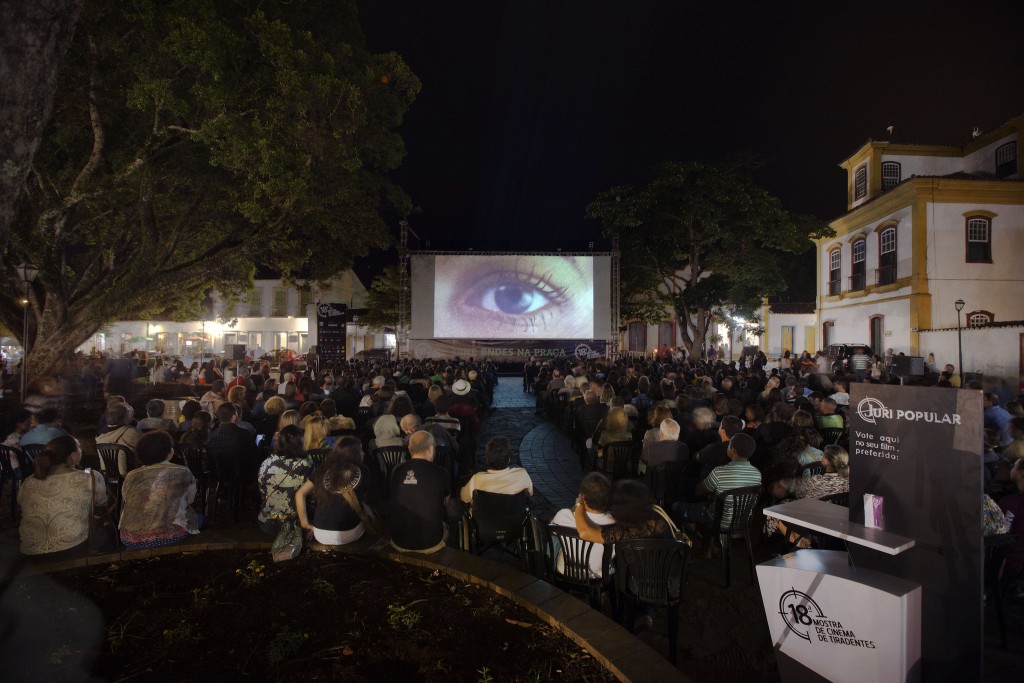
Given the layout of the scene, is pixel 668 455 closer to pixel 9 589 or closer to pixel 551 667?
pixel 551 667

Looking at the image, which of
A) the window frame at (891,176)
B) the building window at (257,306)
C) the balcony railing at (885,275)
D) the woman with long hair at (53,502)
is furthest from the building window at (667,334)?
the woman with long hair at (53,502)

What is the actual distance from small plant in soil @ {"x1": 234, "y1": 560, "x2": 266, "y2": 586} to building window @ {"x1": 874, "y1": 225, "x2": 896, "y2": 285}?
21.4 metres

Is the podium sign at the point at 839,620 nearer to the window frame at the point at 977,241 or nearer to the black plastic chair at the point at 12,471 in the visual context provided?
the black plastic chair at the point at 12,471

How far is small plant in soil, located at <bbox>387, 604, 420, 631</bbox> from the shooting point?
271 centimetres

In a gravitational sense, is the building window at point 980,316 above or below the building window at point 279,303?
below

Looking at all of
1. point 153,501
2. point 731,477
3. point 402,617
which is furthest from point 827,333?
point 153,501

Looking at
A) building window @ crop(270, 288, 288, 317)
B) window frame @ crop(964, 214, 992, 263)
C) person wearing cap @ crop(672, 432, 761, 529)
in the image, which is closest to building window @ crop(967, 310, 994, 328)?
window frame @ crop(964, 214, 992, 263)

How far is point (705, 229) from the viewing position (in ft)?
58.9

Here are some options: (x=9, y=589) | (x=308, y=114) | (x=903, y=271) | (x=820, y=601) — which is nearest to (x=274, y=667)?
(x=9, y=589)

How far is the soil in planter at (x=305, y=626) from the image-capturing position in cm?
237

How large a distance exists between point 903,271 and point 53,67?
71.9 ft

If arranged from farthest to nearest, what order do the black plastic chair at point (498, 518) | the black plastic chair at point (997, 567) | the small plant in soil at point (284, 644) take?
1. the black plastic chair at point (498, 518)
2. the black plastic chair at point (997, 567)
3. the small plant in soil at point (284, 644)

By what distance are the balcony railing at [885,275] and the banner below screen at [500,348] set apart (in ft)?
32.5

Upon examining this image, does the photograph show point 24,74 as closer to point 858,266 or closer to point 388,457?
point 388,457
